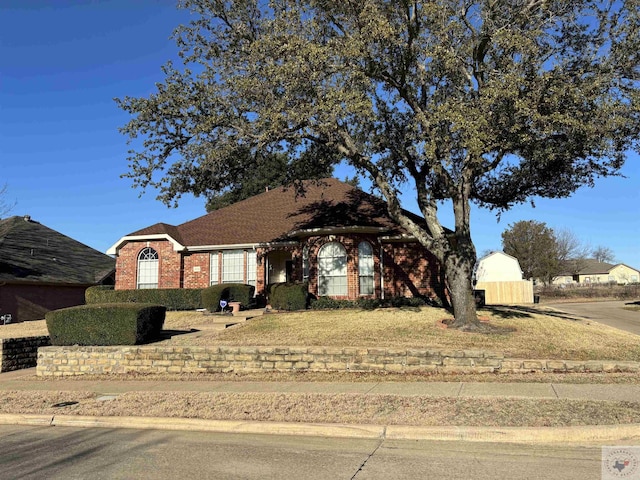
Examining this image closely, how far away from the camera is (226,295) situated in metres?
19.1

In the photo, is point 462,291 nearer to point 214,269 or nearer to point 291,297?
point 291,297

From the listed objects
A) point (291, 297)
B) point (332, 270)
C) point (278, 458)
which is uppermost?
point (332, 270)

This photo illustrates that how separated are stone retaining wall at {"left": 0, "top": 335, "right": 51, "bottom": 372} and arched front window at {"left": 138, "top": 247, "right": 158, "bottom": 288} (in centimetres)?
905

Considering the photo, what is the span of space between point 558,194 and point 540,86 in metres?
6.79

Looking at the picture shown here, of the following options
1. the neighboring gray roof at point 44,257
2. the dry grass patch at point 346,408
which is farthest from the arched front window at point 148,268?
the dry grass patch at point 346,408

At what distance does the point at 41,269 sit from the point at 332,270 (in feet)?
53.0

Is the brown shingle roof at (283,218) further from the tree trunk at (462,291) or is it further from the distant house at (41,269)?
the distant house at (41,269)

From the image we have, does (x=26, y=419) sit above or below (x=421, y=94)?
below

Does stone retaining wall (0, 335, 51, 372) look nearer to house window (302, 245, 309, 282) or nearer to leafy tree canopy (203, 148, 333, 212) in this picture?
leafy tree canopy (203, 148, 333, 212)

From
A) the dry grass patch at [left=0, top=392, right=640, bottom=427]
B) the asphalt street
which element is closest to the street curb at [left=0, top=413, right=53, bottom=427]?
the dry grass patch at [left=0, top=392, right=640, bottom=427]

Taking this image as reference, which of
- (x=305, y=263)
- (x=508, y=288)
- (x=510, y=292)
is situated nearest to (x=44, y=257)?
(x=305, y=263)

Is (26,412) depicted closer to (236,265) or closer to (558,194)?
(236,265)

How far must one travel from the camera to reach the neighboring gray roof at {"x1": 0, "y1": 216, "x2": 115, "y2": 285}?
80.7 ft

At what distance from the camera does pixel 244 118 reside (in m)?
14.1
